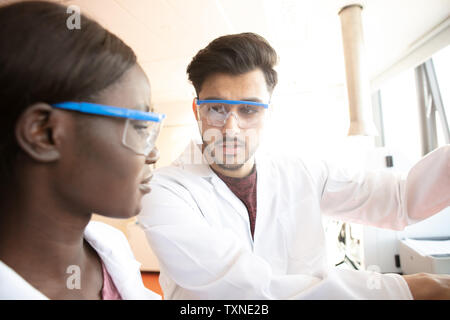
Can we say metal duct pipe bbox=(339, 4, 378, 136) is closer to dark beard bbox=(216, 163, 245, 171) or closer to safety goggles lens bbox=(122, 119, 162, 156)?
dark beard bbox=(216, 163, 245, 171)

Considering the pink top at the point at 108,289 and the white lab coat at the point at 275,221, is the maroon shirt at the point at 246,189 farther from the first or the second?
the pink top at the point at 108,289

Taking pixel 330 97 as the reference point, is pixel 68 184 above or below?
below

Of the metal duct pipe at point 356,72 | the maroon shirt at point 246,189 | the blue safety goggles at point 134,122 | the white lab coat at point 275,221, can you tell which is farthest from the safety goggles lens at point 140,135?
the metal duct pipe at point 356,72

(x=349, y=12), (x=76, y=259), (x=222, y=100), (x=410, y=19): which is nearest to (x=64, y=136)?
(x=76, y=259)

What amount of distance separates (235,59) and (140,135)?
26.9 inches

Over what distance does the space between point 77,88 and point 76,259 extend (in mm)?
399

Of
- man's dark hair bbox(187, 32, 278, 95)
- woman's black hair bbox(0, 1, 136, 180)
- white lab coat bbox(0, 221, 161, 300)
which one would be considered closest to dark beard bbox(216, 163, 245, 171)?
man's dark hair bbox(187, 32, 278, 95)

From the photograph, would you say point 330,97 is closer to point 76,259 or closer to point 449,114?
point 449,114

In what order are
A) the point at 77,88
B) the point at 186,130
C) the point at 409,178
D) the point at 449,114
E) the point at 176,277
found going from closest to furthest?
1. the point at 77,88
2. the point at 176,277
3. the point at 409,178
4. the point at 449,114
5. the point at 186,130

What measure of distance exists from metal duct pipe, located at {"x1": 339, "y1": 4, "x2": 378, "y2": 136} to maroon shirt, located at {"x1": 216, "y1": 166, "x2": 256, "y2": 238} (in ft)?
5.21

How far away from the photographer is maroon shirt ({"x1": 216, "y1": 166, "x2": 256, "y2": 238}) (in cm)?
105

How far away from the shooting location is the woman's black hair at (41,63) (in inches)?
16.5

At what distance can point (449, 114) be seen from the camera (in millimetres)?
2887

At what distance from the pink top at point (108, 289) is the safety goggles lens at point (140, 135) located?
0.36 m
